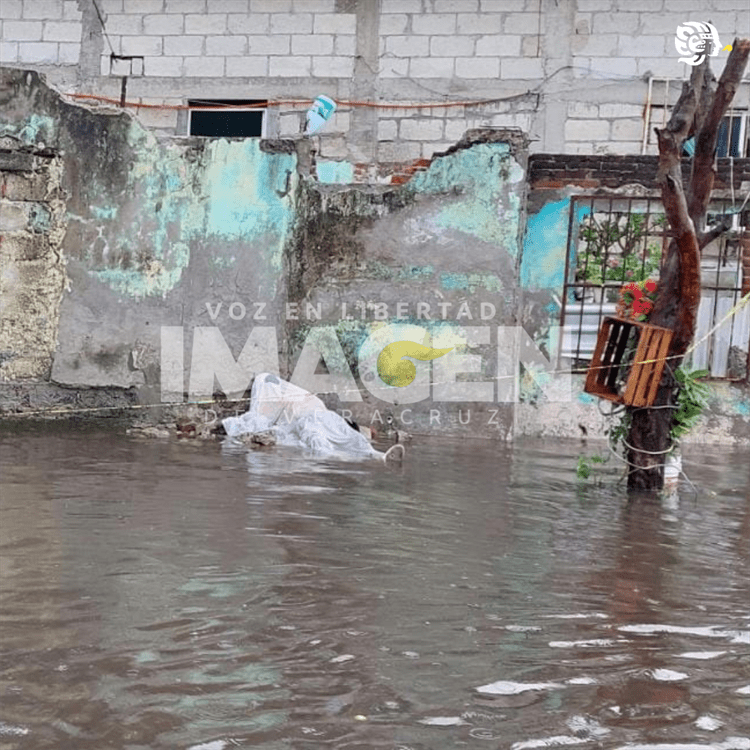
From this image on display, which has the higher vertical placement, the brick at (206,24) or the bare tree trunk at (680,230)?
the brick at (206,24)

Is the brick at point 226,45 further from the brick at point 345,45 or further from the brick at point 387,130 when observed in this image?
the brick at point 387,130

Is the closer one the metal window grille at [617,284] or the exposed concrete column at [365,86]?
the metal window grille at [617,284]

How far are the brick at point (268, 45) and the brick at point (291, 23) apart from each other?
0.37ft

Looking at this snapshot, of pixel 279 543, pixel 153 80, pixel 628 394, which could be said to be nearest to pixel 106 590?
pixel 279 543

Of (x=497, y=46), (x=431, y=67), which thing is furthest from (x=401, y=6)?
(x=497, y=46)

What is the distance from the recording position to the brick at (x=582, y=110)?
1538 cm

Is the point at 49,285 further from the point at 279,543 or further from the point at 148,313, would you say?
the point at 279,543

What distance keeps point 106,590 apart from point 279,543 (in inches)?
48.1

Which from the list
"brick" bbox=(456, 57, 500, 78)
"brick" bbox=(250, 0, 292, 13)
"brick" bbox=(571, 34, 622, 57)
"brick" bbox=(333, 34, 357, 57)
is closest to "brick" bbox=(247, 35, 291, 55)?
"brick" bbox=(250, 0, 292, 13)

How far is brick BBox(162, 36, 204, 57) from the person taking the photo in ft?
52.3

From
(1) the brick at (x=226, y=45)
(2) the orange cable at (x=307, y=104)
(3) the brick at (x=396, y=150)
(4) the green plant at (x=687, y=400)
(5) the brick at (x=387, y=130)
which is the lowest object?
(4) the green plant at (x=687, y=400)

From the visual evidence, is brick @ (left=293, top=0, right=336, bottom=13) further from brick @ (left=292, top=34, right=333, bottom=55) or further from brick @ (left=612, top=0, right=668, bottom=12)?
brick @ (left=612, top=0, right=668, bottom=12)

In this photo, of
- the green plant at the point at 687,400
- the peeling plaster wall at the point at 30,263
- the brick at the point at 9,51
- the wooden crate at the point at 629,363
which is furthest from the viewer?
the brick at the point at 9,51

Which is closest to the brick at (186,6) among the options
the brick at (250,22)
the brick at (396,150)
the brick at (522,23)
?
the brick at (250,22)
